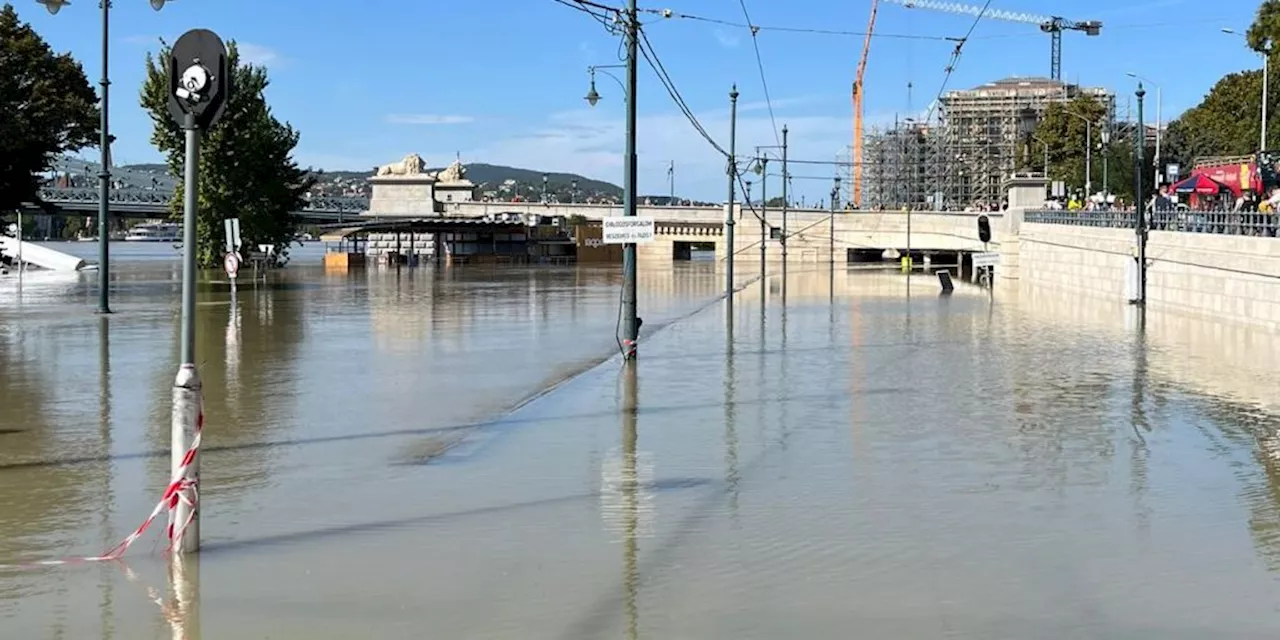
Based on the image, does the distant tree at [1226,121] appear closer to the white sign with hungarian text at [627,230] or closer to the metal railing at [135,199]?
the white sign with hungarian text at [627,230]

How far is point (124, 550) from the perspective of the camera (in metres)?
9.09

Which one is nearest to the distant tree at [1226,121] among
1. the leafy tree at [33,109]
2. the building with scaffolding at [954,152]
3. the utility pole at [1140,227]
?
the utility pole at [1140,227]

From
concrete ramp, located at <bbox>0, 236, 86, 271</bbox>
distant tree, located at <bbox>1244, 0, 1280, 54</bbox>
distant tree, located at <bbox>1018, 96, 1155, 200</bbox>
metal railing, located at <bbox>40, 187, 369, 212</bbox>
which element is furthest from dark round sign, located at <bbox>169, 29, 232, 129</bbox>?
metal railing, located at <bbox>40, 187, 369, 212</bbox>

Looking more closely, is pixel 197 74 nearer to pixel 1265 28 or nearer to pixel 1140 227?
pixel 1140 227

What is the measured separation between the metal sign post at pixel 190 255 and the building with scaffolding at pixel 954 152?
12197 centimetres

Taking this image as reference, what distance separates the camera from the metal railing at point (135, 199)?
122438 millimetres

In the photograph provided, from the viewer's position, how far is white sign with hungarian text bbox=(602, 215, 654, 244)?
21.0 m

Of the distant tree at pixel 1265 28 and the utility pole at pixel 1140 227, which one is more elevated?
the distant tree at pixel 1265 28

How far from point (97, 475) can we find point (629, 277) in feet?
37.0

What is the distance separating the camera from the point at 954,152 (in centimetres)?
14488

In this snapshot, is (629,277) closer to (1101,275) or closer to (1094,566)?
(1094,566)

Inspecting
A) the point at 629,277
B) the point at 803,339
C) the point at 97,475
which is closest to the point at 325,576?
the point at 97,475

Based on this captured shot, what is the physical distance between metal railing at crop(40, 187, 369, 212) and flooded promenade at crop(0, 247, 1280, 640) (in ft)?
287

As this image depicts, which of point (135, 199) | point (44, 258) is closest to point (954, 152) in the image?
point (135, 199)
